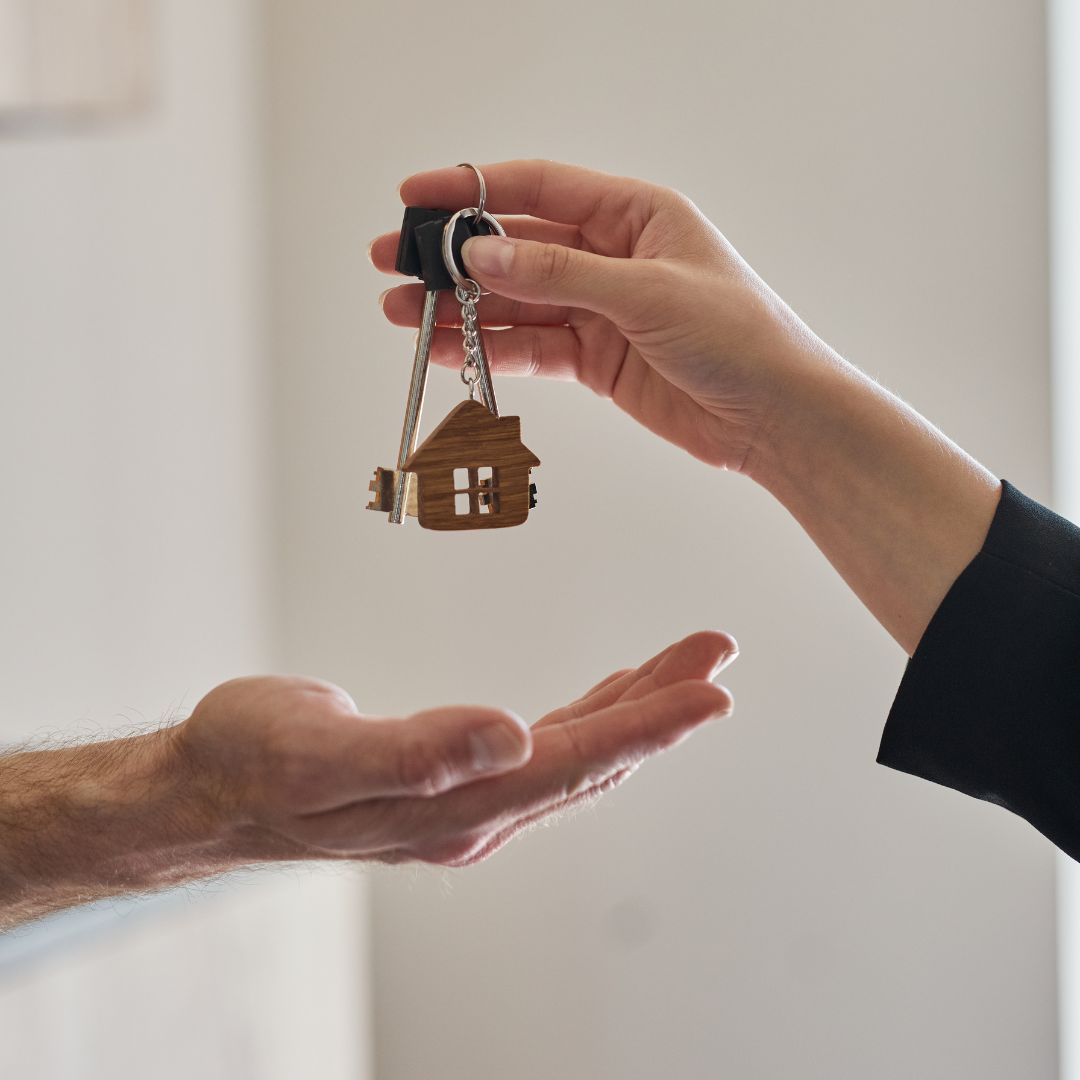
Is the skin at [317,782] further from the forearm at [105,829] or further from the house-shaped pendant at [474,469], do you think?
the house-shaped pendant at [474,469]

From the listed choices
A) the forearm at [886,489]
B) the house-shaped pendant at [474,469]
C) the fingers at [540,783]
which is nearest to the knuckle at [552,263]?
the house-shaped pendant at [474,469]

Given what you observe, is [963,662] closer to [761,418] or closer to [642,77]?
[761,418]

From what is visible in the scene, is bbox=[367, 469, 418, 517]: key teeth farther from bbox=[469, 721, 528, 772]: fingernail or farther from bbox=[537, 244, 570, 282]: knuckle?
bbox=[469, 721, 528, 772]: fingernail

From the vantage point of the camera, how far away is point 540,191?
1.00 meters

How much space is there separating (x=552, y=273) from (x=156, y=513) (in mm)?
1127

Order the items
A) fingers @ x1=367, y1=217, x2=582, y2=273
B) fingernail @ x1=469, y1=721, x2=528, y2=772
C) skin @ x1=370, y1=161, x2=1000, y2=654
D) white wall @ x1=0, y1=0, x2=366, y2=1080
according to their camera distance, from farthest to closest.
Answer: white wall @ x1=0, y1=0, x2=366, y2=1080
fingers @ x1=367, y1=217, x2=582, y2=273
skin @ x1=370, y1=161, x2=1000, y2=654
fingernail @ x1=469, y1=721, x2=528, y2=772

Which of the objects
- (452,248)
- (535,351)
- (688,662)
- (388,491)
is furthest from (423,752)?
(535,351)

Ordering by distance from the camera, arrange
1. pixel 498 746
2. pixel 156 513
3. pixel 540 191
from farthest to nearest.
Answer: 1. pixel 156 513
2. pixel 540 191
3. pixel 498 746

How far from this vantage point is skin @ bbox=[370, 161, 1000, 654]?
2.90ft

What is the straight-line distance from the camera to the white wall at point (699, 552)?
6.17 ft

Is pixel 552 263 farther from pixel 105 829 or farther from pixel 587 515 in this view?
pixel 587 515

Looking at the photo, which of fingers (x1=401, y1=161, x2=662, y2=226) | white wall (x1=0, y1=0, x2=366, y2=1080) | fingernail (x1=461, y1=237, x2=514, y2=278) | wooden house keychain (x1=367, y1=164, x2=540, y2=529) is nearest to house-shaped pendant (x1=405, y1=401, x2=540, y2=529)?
wooden house keychain (x1=367, y1=164, x2=540, y2=529)

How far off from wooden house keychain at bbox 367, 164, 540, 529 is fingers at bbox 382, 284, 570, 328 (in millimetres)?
102

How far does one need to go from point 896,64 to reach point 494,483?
1.40 metres
